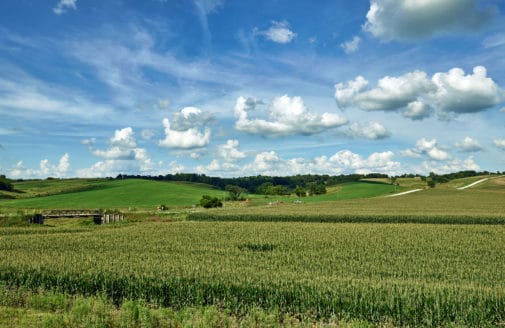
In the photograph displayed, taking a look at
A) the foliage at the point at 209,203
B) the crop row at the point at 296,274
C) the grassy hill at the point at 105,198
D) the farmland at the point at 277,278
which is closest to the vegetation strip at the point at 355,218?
the farmland at the point at 277,278

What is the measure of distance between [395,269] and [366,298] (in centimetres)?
698

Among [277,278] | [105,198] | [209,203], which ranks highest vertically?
[105,198]

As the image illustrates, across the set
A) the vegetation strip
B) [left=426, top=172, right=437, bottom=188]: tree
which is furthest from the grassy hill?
[left=426, top=172, right=437, bottom=188]: tree

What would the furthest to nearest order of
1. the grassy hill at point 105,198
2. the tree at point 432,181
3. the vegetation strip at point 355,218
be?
the tree at point 432,181 < the grassy hill at point 105,198 < the vegetation strip at point 355,218

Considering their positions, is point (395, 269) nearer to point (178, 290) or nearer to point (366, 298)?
point (366, 298)

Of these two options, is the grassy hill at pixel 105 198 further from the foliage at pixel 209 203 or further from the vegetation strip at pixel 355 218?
the vegetation strip at pixel 355 218

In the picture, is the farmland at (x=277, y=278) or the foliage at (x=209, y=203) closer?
the farmland at (x=277, y=278)

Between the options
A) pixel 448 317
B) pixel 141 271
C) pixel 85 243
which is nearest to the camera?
pixel 448 317

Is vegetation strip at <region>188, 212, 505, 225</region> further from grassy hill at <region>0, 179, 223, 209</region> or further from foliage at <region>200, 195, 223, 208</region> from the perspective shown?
grassy hill at <region>0, 179, 223, 209</region>

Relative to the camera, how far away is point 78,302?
1497 cm

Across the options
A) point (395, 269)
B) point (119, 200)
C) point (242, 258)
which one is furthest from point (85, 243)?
point (119, 200)

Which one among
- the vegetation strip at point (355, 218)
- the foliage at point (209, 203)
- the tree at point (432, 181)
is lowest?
the vegetation strip at point (355, 218)

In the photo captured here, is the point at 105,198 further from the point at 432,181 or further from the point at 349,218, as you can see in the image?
the point at 432,181

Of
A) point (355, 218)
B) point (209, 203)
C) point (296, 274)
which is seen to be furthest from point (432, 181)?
point (296, 274)
